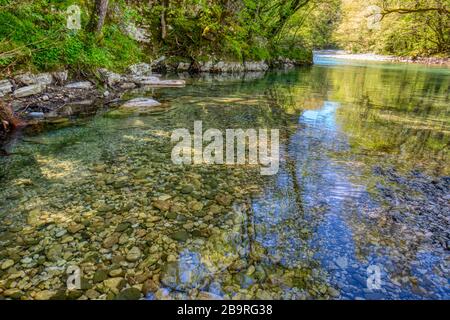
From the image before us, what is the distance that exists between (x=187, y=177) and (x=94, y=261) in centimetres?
258

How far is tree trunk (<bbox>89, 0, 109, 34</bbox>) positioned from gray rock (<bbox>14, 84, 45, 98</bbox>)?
452cm

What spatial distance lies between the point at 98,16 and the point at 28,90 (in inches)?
216

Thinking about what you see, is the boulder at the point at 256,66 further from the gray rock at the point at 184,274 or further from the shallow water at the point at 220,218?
the gray rock at the point at 184,274

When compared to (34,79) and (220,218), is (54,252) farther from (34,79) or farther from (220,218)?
(34,79)

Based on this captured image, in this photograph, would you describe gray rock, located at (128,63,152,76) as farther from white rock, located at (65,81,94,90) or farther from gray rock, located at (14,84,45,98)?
gray rock, located at (14,84,45,98)

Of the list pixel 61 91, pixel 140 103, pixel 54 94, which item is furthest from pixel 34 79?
pixel 140 103

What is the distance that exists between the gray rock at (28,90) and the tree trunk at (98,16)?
452cm

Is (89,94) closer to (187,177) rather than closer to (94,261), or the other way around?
(187,177)

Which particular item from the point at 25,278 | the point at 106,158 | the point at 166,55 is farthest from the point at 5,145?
the point at 166,55

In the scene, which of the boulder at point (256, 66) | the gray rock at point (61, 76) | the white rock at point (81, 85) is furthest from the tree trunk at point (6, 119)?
the boulder at point (256, 66)

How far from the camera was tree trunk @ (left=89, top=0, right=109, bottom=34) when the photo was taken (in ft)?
41.0

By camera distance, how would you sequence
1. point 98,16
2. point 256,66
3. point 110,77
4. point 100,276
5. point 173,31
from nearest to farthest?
point 100,276, point 98,16, point 110,77, point 173,31, point 256,66

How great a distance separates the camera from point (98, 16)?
12.7 meters

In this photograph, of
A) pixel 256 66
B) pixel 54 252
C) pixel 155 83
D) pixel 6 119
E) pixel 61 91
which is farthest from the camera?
pixel 256 66
